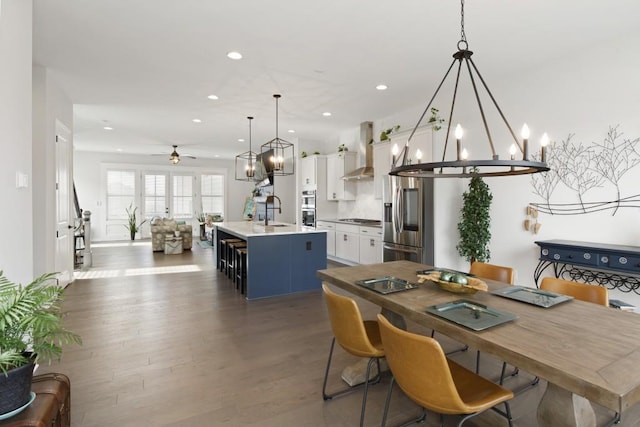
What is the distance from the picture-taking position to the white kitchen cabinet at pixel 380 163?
579cm

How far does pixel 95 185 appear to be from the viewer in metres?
10.7

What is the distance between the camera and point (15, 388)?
134 centimetres

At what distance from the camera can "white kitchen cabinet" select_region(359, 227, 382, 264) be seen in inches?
229

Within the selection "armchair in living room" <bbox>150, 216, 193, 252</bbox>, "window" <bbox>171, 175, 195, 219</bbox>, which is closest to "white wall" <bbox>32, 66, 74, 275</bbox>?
"armchair in living room" <bbox>150, 216, 193, 252</bbox>

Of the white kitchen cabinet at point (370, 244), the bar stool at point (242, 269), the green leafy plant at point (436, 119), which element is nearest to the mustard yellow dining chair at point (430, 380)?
the bar stool at point (242, 269)

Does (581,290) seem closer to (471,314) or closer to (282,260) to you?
(471,314)

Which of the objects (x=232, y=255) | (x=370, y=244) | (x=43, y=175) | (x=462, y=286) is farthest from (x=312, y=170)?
(x=462, y=286)

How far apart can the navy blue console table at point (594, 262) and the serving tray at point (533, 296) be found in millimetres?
1640

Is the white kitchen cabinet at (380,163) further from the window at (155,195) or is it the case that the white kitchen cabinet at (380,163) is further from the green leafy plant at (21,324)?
the window at (155,195)

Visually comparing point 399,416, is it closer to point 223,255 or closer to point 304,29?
point 304,29

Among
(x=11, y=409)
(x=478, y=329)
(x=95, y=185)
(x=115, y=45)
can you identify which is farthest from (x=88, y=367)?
(x=95, y=185)

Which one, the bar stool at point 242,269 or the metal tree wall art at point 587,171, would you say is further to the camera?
the bar stool at point 242,269

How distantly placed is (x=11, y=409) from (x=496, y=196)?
483 cm

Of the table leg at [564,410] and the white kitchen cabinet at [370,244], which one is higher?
the white kitchen cabinet at [370,244]
